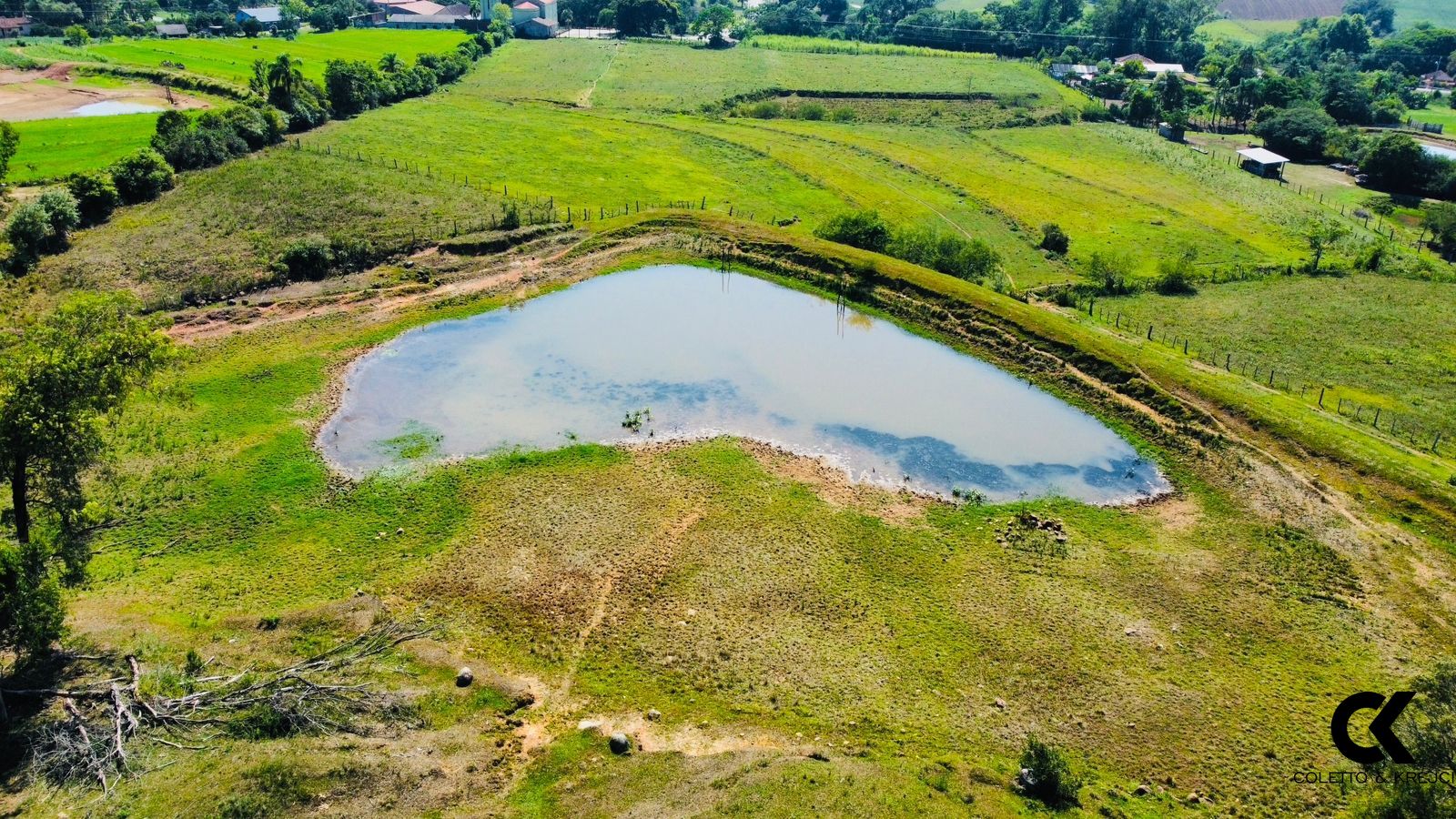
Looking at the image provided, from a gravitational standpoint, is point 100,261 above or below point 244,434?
above

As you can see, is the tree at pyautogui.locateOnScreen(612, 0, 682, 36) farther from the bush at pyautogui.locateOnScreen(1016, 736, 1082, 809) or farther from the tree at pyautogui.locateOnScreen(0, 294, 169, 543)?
the bush at pyautogui.locateOnScreen(1016, 736, 1082, 809)

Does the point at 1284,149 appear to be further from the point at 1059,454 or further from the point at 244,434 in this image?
the point at 244,434

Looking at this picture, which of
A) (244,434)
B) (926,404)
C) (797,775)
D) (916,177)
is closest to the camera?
(797,775)

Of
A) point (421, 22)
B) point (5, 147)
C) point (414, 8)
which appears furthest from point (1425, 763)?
point (414, 8)

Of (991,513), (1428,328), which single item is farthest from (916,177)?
(991,513)

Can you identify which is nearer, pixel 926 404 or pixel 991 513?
pixel 991 513

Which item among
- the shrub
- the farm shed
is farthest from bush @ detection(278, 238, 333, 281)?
the farm shed
